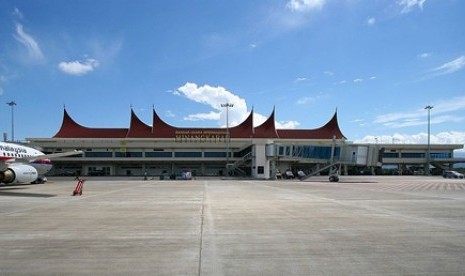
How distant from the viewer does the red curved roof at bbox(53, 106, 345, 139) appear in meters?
95.2

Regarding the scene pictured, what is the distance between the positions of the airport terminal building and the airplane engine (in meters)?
47.5

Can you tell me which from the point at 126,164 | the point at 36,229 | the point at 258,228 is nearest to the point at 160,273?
the point at 258,228

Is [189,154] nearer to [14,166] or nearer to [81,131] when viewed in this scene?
[81,131]

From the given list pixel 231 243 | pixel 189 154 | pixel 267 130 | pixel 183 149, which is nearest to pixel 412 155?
pixel 267 130

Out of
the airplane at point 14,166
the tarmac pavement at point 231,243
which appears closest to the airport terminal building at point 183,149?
the airplane at point 14,166

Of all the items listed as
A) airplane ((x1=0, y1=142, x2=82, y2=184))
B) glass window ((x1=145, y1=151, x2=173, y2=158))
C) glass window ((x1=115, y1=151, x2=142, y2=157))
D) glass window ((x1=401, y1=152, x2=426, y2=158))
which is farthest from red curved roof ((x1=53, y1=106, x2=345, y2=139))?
airplane ((x1=0, y1=142, x2=82, y2=184))

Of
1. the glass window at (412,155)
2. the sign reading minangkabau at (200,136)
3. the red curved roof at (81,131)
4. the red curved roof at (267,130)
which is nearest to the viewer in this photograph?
the sign reading minangkabau at (200,136)

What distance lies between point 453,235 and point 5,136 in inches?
2715

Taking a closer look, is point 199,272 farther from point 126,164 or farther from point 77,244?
point 126,164

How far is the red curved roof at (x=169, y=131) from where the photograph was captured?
312 ft

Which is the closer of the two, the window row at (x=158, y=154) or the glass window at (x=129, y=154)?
the glass window at (x=129, y=154)

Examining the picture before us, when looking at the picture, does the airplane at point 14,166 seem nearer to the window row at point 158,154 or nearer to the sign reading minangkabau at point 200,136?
the window row at point 158,154

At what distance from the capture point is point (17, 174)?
28.9 m

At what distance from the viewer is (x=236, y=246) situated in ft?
29.5
